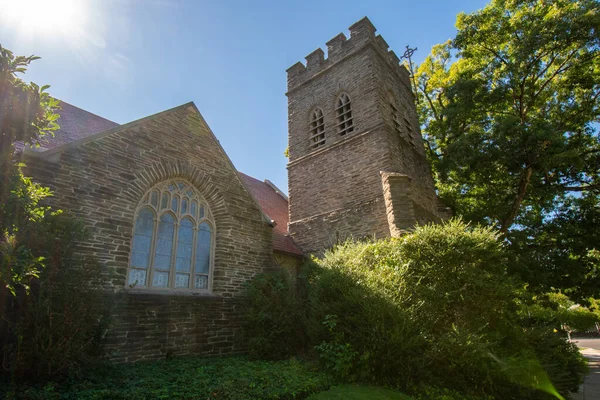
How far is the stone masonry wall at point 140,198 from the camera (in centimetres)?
748

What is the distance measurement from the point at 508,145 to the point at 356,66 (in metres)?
7.66

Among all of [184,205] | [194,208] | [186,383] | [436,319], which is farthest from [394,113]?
[186,383]

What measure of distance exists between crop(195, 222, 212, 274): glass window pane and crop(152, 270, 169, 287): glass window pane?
0.89 meters

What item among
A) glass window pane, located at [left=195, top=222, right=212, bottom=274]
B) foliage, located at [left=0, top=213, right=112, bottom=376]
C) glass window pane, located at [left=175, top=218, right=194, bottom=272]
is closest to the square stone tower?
glass window pane, located at [left=195, top=222, right=212, bottom=274]

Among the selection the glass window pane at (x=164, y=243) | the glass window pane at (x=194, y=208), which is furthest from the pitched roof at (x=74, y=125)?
the glass window pane at (x=194, y=208)

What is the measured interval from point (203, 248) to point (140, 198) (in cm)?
221

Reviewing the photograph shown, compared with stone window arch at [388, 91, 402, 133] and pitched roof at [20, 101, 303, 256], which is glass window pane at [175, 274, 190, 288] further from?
stone window arch at [388, 91, 402, 133]

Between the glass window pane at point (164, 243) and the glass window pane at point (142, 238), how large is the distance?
A: 0.72 feet

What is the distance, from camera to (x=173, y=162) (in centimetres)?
961

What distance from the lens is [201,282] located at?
30.9 feet

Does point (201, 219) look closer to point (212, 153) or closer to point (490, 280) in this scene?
point (212, 153)

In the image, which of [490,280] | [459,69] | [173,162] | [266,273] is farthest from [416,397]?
[459,69]

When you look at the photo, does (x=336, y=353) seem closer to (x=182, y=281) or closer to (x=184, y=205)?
(x=182, y=281)

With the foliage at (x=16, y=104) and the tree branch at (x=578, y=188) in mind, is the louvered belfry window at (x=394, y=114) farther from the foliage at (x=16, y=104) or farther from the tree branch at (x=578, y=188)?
the foliage at (x=16, y=104)
